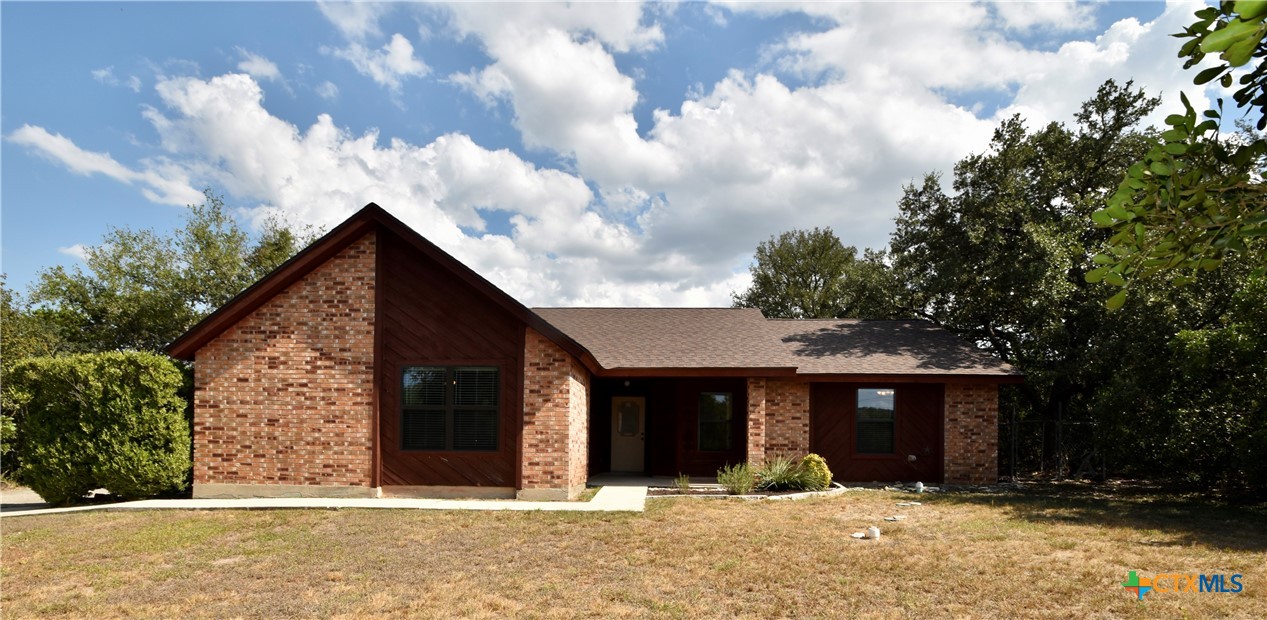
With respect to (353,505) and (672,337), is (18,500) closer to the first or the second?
(353,505)

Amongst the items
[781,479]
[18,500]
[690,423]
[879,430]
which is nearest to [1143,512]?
[879,430]

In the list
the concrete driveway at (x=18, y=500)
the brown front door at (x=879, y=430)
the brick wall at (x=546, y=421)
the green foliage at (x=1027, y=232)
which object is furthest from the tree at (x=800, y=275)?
the concrete driveway at (x=18, y=500)

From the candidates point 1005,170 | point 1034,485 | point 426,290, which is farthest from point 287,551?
point 1005,170

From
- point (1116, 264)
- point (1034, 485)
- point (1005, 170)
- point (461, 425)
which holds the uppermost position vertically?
point (1005, 170)

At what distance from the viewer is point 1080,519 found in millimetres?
10508

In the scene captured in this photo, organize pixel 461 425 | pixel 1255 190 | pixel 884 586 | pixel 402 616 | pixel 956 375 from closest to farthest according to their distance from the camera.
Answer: pixel 1255 190
pixel 402 616
pixel 884 586
pixel 461 425
pixel 956 375

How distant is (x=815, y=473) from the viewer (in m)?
13.7

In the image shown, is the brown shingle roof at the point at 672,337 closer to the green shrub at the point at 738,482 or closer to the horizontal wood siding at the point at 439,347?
the green shrub at the point at 738,482

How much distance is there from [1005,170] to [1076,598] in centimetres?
1593

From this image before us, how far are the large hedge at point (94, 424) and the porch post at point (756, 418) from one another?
1071cm

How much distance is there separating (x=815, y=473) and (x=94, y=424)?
12932 mm

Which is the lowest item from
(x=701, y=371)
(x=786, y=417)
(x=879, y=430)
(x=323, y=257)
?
(x=879, y=430)

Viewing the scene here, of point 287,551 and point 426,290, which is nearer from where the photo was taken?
point 287,551

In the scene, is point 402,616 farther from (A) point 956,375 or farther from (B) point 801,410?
(A) point 956,375
